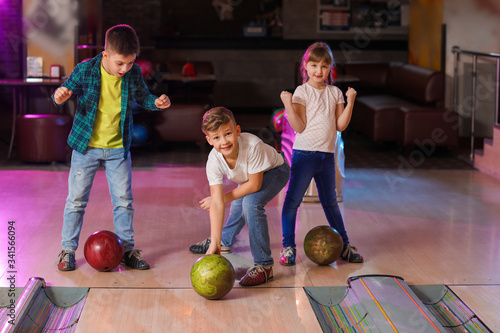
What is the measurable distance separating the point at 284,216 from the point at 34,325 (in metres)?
1.56

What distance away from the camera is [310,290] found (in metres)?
3.61

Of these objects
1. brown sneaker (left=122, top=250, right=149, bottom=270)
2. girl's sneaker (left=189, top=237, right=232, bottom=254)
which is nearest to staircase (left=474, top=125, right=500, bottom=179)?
girl's sneaker (left=189, top=237, right=232, bottom=254)

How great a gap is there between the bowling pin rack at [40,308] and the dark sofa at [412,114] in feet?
17.9

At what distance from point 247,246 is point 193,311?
111 cm

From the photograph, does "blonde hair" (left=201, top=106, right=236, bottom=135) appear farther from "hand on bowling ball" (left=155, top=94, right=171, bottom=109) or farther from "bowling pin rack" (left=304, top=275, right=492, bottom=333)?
"bowling pin rack" (left=304, top=275, right=492, bottom=333)

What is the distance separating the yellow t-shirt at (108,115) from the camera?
3.81m

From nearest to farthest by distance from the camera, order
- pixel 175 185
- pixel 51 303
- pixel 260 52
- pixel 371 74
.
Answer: pixel 51 303, pixel 175 185, pixel 371 74, pixel 260 52

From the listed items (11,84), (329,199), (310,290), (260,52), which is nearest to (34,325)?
(310,290)

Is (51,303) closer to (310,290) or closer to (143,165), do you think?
A: (310,290)

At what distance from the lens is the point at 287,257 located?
13.1ft

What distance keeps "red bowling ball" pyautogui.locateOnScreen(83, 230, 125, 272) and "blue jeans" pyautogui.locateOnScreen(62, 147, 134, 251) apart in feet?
0.65

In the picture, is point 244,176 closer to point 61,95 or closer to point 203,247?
point 203,247

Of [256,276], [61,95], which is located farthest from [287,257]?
[61,95]

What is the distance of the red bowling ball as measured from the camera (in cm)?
372
